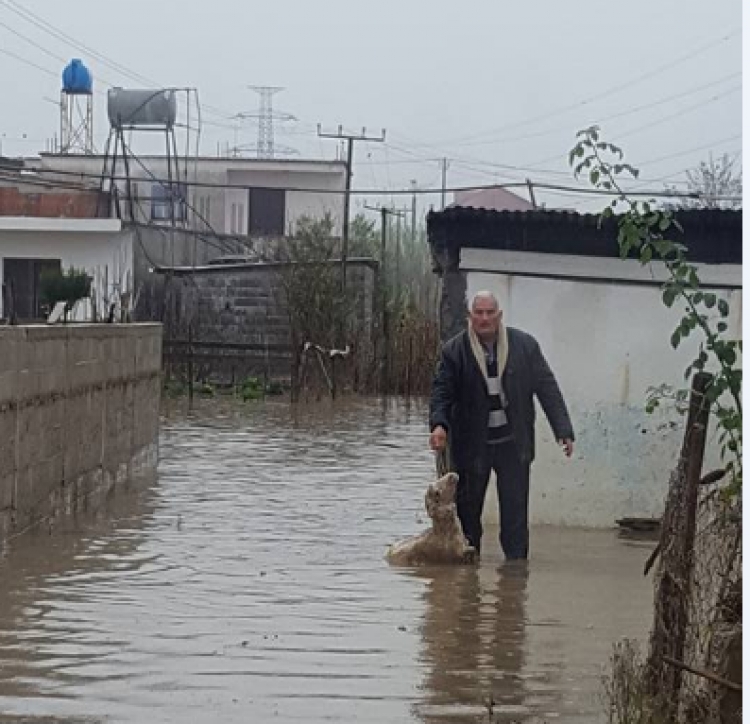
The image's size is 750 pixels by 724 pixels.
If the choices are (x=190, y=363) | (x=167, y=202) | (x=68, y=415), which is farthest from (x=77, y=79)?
(x=68, y=415)

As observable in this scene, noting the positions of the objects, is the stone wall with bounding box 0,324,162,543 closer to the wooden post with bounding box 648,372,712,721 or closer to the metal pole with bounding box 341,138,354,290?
the wooden post with bounding box 648,372,712,721

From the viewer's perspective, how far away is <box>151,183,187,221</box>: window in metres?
45.9

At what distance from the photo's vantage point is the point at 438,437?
1092 centimetres

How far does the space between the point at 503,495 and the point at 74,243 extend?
29.1 meters

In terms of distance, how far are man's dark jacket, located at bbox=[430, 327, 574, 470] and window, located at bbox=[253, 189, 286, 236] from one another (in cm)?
4582

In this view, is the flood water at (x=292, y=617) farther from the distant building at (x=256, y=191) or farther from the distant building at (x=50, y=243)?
the distant building at (x=256, y=191)

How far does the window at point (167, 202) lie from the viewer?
45.9 metres

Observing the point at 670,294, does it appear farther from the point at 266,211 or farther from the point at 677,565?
the point at 266,211

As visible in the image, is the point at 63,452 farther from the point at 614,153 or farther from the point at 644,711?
the point at 644,711

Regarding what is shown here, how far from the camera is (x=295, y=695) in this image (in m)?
7.01

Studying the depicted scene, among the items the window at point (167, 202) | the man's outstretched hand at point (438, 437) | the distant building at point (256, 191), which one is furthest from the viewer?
the distant building at point (256, 191)

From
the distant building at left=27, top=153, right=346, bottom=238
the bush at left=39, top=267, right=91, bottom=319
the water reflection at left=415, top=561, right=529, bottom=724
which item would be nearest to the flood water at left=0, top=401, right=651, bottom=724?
the water reflection at left=415, top=561, right=529, bottom=724

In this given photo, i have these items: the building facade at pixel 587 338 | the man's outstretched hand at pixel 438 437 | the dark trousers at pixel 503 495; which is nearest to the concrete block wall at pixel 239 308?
the building facade at pixel 587 338

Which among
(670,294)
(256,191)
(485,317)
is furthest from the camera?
(256,191)
